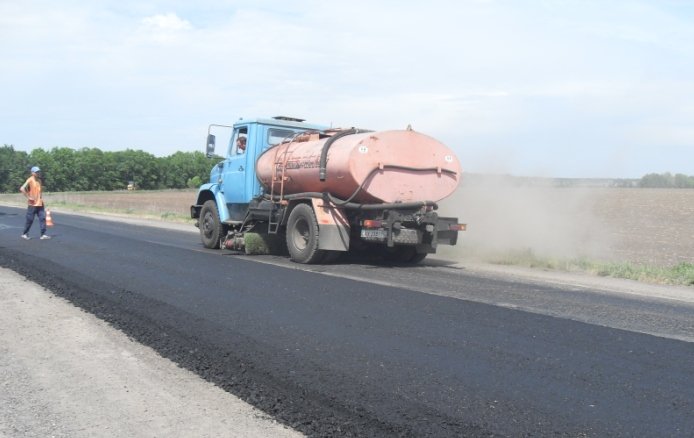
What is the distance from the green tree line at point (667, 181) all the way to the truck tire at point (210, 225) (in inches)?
2644

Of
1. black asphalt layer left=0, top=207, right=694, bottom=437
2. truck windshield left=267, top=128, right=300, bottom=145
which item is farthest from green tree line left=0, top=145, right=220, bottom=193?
black asphalt layer left=0, top=207, right=694, bottom=437

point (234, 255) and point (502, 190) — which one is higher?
point (502, 190)

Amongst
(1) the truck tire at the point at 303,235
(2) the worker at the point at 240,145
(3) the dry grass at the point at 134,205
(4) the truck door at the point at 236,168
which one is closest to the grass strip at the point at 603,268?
(1) the truck tire at the point at 303,235

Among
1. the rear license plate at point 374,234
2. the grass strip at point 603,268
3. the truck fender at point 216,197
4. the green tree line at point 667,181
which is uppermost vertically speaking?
the green tree line at point 667,181

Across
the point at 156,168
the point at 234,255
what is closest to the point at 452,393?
the point at 234,255

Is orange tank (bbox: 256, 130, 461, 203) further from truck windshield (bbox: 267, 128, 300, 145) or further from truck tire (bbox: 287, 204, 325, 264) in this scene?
truck windshield (bbox: 267, 128, 300, 145)

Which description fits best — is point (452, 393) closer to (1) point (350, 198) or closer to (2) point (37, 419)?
(2) point (37, 419)

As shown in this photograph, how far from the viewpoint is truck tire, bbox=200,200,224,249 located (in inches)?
621

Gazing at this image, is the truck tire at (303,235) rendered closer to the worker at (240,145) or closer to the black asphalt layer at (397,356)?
the black asphalt layer at (397,356)

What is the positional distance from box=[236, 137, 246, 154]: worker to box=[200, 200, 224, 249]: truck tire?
5.06 ft

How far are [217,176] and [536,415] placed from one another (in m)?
12.6

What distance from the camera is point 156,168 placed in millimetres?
124000

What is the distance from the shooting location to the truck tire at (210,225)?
1577cm

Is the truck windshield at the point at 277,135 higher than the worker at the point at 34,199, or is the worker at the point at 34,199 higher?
the truck windshield at the point at 277,135
